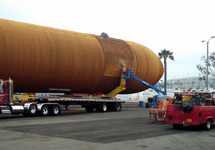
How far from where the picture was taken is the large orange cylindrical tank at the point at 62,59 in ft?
75.2

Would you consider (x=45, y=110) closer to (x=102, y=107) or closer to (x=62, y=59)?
(x=62, y=59)

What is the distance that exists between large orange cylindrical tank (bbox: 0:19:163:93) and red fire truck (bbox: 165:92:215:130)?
1225cm

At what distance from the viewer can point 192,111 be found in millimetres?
15078

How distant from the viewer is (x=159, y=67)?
36.0 m

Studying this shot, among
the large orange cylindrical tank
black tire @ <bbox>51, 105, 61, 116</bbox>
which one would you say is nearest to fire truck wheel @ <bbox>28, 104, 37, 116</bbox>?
black tire @ <bbox>51, 105, 61, 116</bbox>

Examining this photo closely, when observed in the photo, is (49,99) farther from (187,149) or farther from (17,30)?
(187,149)

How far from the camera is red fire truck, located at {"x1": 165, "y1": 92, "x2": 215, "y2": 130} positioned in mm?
15047

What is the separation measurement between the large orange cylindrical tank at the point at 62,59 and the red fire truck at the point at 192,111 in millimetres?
12247

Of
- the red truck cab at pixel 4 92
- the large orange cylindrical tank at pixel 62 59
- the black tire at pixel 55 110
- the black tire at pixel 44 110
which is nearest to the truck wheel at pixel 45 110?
the black tire at pixel 44 110

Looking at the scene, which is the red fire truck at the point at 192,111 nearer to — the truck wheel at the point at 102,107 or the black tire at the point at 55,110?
the black tire at the point at 55,110

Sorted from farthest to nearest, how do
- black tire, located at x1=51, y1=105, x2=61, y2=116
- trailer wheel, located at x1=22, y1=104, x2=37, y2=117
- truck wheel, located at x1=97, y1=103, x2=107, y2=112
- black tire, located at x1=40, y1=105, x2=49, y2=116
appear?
truck wheel, located at x1=97, y1=103, x2=107, y2=112 → black tire, located at x1=51, y1=105, x2=61, y2=116 → black tire, located at x1=40, y1=105, x2=49, y2=116 → trailer wheel, located at x1=22, y1=104, x2=37, y2=117

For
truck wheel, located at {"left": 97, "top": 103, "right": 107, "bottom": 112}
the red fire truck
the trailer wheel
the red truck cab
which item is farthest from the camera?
truck wheel, located at {"left": 97, "top": 103, "right": 107, "bottom": 112}

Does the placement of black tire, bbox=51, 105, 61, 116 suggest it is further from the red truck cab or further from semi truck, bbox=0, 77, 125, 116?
the red truck cab

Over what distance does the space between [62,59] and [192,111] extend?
→ 13.5 meters
